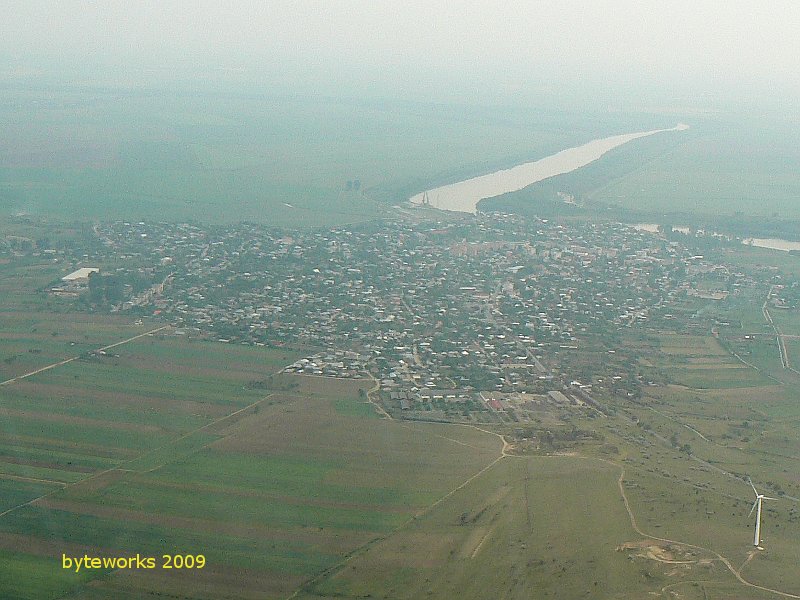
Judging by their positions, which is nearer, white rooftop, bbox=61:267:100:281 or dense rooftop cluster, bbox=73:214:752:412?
dense rooftop cluster, bbox=73:214:752:412

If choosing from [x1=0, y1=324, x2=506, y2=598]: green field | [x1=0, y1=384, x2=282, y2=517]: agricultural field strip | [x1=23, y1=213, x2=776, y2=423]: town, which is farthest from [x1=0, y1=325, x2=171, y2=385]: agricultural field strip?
[x1=0, y1=384, x2=282, y2=517]: agricultural field strip

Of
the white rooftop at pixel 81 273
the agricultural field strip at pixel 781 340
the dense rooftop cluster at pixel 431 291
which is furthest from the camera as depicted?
the white rooftop at pixel 81 273

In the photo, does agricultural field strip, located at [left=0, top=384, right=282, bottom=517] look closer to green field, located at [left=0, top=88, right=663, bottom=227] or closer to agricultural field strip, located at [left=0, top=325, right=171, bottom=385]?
agricultural field strip, located at [left=0, top=325, right=171, bottom=385]

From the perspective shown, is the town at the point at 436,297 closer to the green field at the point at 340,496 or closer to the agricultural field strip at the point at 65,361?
the agricultural field strip at the point at 65,361


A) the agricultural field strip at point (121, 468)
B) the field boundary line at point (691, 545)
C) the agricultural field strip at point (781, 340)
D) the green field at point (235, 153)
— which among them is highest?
the green field at point (235, 153)

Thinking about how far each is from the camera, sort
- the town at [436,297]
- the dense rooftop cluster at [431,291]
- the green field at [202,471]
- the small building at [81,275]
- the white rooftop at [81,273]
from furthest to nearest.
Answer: the white rooftop at [81,273] → the small building at [81,275] → the dense rooftop cluster at [431,291] → the town at [436,297] → the green field at [202,471]

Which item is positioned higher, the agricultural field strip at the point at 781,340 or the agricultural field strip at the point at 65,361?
the agricultural field strip at the point at 781,340

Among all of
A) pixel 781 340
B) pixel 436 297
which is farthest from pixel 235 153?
pixel 781 340

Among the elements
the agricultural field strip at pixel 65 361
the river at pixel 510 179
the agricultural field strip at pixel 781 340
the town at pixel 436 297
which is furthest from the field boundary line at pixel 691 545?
the river at pixel 510 179
